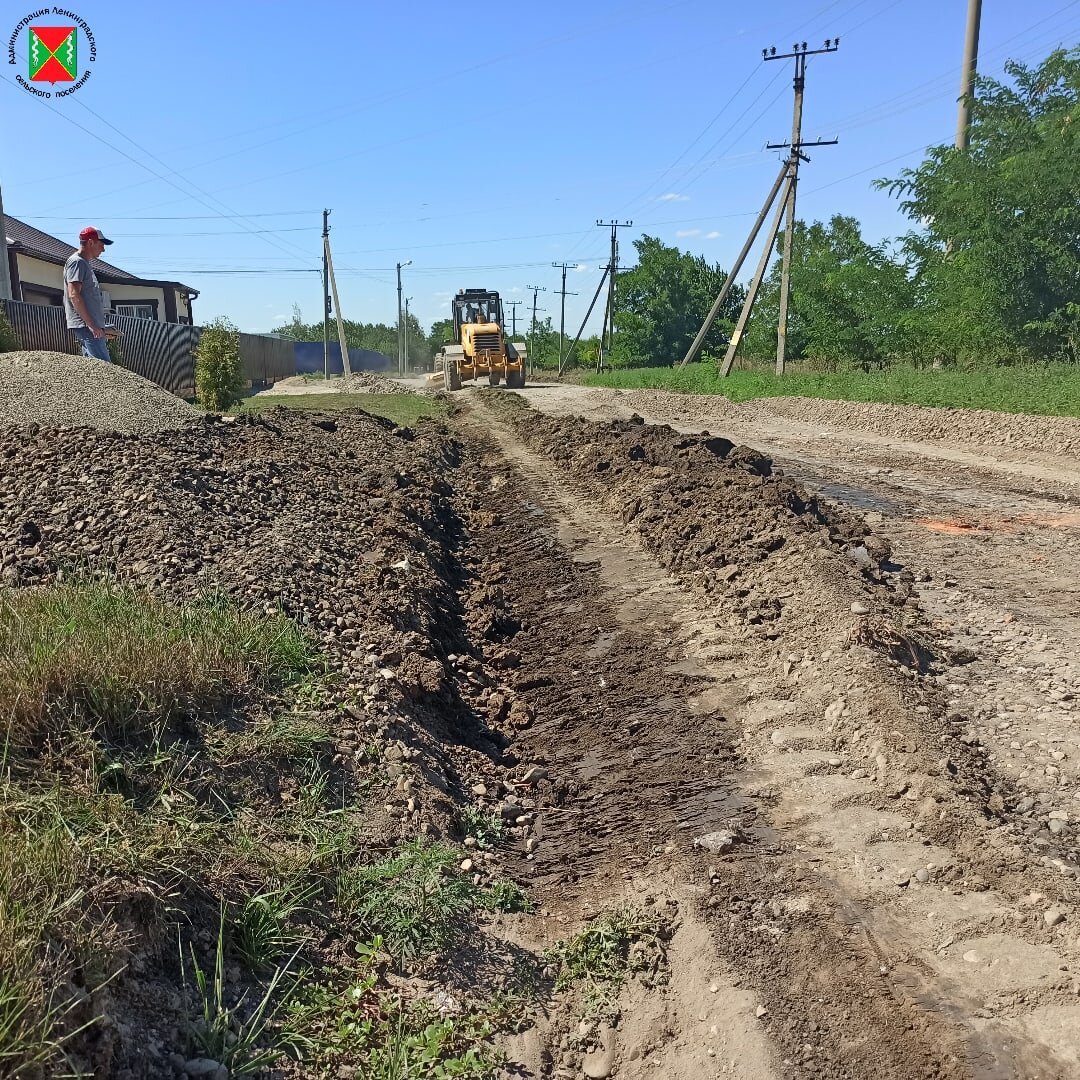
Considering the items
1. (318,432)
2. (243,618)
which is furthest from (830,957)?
(318,432)

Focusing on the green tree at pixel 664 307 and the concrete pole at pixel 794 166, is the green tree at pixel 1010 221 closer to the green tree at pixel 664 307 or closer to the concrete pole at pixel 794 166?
the concrete pole at pixel 794 166

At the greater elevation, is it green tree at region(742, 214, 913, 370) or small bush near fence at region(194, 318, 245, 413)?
green tree at region(742, 214, 913, 370)

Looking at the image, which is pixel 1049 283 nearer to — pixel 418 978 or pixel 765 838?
pixel 765 838

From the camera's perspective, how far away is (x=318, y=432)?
12.2m

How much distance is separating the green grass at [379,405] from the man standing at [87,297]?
322 inches

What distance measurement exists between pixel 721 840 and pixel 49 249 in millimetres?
35394

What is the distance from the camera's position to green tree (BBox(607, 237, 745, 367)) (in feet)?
188

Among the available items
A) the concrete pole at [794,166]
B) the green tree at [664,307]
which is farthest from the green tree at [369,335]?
the concrete pole at [794,166]

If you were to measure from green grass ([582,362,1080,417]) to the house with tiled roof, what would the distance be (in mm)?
17172

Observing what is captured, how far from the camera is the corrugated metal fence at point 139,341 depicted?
16.7 meters

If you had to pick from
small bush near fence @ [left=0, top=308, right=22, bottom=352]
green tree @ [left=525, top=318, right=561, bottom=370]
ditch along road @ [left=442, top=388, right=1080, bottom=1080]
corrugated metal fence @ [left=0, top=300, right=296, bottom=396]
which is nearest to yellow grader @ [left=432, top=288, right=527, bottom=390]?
corrugated metal fence @ [left=0, top=300, right=296, bottom=396]

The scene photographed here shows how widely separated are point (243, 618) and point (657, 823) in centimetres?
221

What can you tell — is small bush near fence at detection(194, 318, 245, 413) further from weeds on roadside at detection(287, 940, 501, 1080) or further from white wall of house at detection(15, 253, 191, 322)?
weeds on roadside at detection(287, 940, 501, 1080)

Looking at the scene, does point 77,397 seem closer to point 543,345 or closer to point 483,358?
point 483,358
